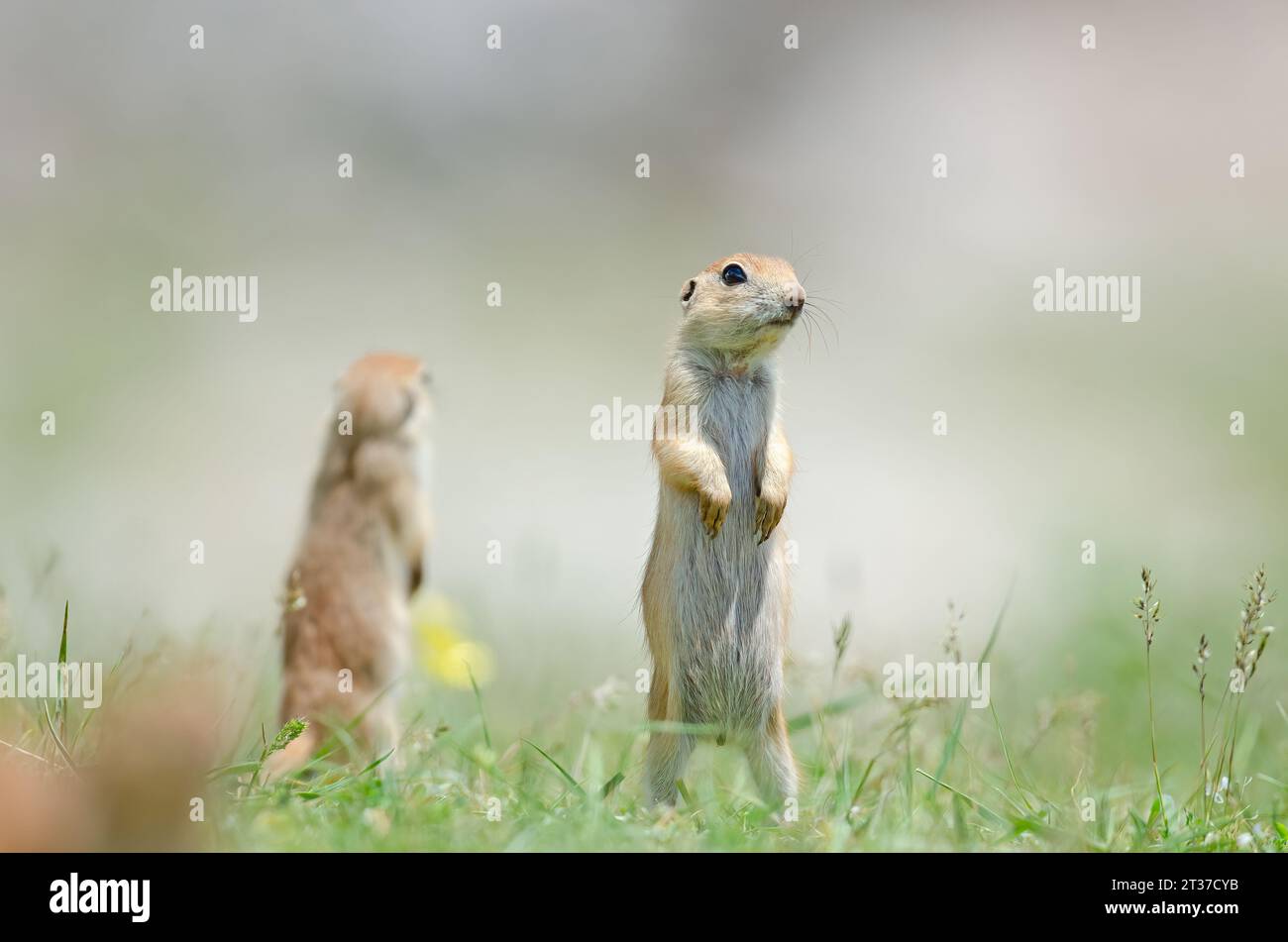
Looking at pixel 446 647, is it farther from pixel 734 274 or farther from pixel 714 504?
pixel 734 274

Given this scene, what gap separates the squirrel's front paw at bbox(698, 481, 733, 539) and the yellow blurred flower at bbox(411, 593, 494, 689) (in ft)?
9.81

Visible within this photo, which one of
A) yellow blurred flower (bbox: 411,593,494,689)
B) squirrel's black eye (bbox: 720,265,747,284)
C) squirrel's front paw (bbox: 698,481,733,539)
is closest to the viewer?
squirrel's front paw (bbox: 698,481,733,539)

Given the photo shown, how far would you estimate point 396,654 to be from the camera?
8.05 metres

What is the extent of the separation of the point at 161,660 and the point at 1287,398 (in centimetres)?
1392

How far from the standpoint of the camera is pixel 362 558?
8211 mm

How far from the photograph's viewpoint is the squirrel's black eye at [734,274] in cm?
599

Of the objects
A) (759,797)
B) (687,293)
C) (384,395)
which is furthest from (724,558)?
(384,395)

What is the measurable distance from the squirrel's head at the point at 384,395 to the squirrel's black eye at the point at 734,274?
3468 mm

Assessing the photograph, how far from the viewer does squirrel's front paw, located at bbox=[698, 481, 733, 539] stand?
5.61m

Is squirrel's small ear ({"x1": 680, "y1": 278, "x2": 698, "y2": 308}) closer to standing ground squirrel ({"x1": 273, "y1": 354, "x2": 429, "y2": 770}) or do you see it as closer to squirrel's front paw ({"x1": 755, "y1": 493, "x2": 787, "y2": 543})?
squirrel's front paw ({"x1": 755, "y1": 493, "x2": 787, "y2": 543})

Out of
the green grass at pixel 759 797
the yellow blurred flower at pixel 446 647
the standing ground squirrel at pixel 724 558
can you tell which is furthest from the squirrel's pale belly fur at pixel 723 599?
the yellow blurred flower at pixel 446 647

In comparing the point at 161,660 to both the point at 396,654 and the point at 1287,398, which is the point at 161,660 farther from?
the point at 1287,398

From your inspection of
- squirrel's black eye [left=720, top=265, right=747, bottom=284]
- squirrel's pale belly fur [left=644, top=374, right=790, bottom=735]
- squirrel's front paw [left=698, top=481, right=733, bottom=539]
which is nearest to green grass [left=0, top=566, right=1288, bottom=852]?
squirrel's pale belly fur [left=644, top=374, right=790, bottom=735]
